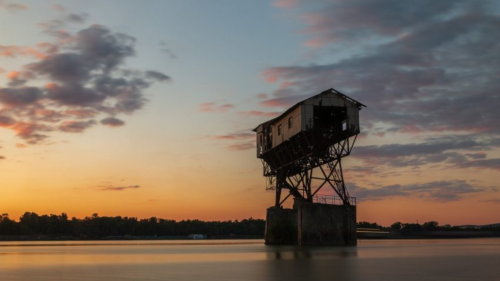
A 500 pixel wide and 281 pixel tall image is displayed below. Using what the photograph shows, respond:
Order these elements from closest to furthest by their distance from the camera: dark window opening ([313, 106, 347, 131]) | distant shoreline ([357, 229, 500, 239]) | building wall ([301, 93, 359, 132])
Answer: building wall ([301, 93, 359, 132]) → dark window opening ([313, 106, 347, 131]) → distant shoreline ([357, 229, 500, 239])

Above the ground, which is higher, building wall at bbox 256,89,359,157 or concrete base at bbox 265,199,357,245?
building wall at bbox 256,89,359,157

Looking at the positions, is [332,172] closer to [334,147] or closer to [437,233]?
[334,147]

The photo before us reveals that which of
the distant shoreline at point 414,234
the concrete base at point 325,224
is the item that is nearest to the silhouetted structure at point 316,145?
the concrete base at point 325,224

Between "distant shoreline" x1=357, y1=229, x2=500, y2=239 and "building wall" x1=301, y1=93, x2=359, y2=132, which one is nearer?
"building wall" x1=301, y1=93, x2=359, y2=132

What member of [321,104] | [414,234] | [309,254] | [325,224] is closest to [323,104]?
[321,104]

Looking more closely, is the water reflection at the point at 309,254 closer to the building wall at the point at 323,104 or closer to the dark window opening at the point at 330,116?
the building wall at the point at 323,104

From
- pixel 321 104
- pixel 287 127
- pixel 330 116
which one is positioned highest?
pixel 321 104

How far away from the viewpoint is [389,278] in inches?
905

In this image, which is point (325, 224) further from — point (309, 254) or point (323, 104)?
point (309, 254)

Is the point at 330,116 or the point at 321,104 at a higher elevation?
the point at 321,104

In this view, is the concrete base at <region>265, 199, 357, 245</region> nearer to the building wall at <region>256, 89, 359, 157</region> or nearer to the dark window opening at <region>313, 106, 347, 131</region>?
the building wall at <region>256, 89, 359, 157</region>

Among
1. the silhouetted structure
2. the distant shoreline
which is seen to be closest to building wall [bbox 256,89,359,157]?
the silhouetted structure

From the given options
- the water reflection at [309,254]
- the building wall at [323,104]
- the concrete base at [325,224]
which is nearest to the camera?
the water reflection at [309,254]

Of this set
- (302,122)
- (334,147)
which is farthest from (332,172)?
(302,122)
